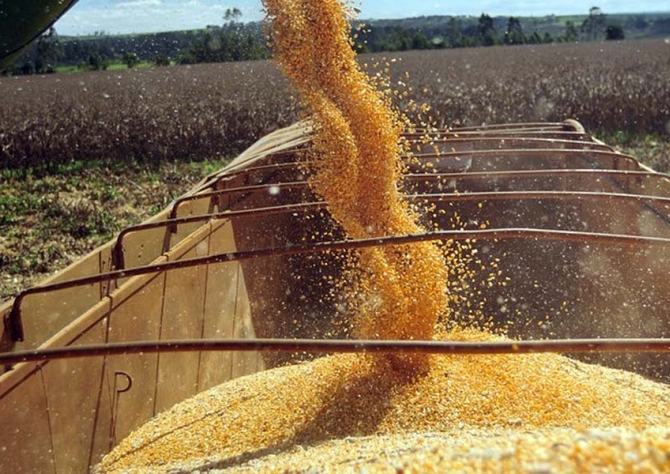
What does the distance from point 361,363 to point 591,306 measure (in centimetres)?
182

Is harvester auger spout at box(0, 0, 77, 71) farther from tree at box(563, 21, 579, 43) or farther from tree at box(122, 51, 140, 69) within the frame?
tree at box(563, 21, 579, 43)

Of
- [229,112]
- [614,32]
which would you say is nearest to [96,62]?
[229,112]

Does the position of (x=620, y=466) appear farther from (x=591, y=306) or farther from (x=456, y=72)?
(x=456, y=72)

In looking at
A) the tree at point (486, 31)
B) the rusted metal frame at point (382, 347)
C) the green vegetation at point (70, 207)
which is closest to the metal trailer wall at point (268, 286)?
the rusted metal frame at point (382, 347)

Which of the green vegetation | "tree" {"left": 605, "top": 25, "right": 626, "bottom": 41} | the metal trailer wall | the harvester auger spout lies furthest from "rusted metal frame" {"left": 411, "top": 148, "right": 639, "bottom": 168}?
"tree" {"left": 605, "top": 25, "right": 626, "bottom": 41}

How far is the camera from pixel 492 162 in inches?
218

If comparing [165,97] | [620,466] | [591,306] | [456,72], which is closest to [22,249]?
[591,306]

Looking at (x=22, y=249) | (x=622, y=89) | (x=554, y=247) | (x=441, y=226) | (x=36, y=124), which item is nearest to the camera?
(x=554, y=247)

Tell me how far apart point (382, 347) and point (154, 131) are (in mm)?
13389

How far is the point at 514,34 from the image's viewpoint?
5781cm

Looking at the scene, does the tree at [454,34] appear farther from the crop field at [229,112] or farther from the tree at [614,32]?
the crop field at [229,112]

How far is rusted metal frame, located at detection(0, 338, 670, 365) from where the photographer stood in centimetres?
152

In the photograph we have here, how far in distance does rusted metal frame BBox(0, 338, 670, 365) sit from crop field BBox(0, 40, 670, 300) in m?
5.10

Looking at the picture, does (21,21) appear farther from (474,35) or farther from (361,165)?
(474,35)
